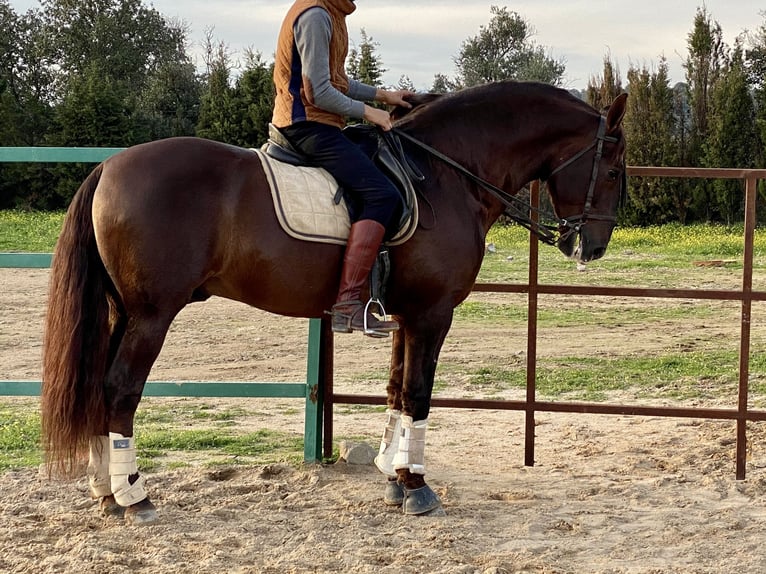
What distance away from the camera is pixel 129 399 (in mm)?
4094

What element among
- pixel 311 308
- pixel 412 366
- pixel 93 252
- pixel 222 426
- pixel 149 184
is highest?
pixel 149 184

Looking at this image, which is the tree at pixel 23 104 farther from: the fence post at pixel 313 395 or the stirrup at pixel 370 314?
the stirrup at pixel 370 314

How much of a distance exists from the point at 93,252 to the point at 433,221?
162 cm

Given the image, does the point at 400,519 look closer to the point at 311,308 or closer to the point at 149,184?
the point at 311,308

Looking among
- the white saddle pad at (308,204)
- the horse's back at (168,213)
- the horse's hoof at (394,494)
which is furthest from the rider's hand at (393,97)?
the horse's hoof at (394,494)

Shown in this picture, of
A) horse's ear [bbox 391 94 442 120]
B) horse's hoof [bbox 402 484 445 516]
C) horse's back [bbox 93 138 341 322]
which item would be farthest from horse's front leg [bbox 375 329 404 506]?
horse's ear [bbox 391 94 442 120]

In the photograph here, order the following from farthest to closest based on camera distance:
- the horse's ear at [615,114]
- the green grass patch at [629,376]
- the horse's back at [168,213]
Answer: the green grass patch at [629,376] < the horse's ear at [615,114] < the horse's back at [168,213]

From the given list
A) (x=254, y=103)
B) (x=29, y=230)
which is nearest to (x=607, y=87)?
(x=254, y=103)

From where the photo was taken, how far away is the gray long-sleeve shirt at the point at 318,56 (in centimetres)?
411

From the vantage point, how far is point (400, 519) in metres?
4.41

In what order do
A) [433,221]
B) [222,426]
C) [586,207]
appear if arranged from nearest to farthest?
[433,221] → [586,207] → [222,426]

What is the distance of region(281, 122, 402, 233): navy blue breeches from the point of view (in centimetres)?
414

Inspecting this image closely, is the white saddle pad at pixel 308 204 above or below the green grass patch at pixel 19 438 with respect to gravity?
above

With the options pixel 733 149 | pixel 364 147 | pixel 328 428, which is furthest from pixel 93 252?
pixel 733 149
